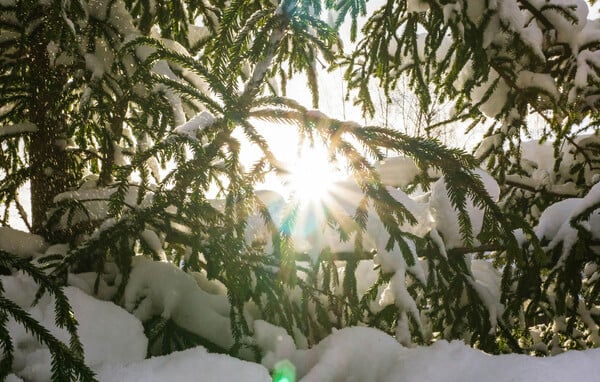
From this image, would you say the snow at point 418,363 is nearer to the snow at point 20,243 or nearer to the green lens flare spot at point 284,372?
the green lens flare spot at point 284,372

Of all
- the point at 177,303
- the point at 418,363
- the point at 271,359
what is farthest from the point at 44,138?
the point at 418,363

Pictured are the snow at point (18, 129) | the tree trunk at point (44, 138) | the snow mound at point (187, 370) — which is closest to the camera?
the snow mound at point (187, 370)

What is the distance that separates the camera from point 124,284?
1.94 metres

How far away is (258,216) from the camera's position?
6.84ft

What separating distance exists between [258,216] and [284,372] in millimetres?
762

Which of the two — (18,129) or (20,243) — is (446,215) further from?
(18,129)

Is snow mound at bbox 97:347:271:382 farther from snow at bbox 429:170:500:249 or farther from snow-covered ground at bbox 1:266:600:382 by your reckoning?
snow at bbox 429:170:500:249

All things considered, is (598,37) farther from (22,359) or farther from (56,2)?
(22,359)

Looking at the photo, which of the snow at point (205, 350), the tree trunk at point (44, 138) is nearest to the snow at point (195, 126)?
the snow at point (205, 350)

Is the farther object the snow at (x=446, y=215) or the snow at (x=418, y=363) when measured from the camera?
the snow at (x=446, y=215)

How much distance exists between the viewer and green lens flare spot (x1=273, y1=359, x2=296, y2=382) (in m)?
1.75

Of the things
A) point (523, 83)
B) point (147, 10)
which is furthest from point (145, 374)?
point (523, 83)

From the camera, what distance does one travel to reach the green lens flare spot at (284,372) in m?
1.75

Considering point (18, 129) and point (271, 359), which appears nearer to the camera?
point (271, 359)
